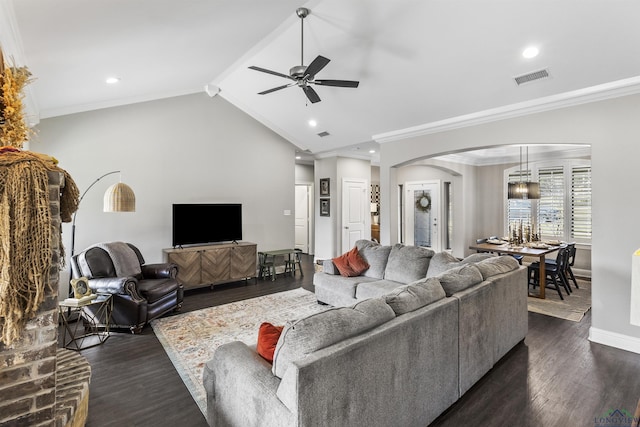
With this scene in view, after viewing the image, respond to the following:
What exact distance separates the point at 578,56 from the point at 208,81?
17.2ft

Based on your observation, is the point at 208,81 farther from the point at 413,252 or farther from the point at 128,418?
the point at 128,418

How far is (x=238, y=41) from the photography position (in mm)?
4062

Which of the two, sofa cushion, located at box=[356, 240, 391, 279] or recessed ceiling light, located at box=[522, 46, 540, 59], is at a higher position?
recessed ceiling light, located at box=[522, 46, 540, 59]

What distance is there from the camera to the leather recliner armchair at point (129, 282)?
3811mm

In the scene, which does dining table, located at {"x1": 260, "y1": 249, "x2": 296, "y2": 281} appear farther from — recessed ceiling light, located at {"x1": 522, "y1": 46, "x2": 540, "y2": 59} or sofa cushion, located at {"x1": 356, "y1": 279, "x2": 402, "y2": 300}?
recessed ceiling light, located at {"x1": 522, "y1": 46, "x2": 540, "y2": 59}

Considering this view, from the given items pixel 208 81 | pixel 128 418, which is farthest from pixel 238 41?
pixel 128 418

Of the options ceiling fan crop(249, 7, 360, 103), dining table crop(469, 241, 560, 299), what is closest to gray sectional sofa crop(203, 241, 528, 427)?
ceiling fan crop(249, 7, 360, 103)

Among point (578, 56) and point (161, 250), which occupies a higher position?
point (578, 56)

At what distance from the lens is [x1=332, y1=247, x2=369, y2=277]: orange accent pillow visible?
473 cm

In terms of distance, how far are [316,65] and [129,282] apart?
Result: 130 inches

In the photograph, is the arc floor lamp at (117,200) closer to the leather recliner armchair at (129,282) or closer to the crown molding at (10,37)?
the leather recliner armchair at (129,282)

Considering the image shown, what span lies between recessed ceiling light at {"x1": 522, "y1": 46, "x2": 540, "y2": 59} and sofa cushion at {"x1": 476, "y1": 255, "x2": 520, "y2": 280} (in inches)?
85.7

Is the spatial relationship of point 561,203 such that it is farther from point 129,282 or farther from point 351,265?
point 129,282

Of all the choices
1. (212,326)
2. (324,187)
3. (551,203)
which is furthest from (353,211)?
(212,326)
